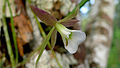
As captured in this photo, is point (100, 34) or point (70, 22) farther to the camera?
point (100, 34)

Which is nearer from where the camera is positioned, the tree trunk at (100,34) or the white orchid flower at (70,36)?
the white orchid flower at (70,36)

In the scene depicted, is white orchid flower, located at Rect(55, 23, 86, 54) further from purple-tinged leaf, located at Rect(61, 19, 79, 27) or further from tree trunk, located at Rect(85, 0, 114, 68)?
tree trunk, located at Rect(85, 0, 114, 68)

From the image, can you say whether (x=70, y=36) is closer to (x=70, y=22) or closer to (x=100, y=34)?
(x=70, y=22)

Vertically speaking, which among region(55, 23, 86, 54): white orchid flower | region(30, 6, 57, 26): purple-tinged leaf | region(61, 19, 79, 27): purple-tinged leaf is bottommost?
region(55, 23, 86, 54): white orchid flower

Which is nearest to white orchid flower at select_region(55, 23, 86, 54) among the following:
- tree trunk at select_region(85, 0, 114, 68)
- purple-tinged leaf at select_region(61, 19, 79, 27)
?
purple-tinged leaf at select_region(61, 19, 79, 27)

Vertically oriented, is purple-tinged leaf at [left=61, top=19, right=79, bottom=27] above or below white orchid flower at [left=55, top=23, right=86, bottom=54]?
above

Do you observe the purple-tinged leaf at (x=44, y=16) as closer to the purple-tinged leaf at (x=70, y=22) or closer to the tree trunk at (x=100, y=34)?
the purple-tinged leaf at (x=70, y=22)

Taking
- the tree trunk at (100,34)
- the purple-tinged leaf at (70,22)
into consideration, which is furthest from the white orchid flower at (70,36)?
the tree trunk at (100,34)

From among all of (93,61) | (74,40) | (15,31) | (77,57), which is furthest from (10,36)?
(93,61)

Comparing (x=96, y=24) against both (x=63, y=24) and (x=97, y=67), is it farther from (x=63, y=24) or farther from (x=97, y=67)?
(x=63, y=24)

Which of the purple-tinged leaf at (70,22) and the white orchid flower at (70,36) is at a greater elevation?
the purple-tinged leaf at (70,22)

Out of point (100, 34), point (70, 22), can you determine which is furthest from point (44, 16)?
point (100, 34)
